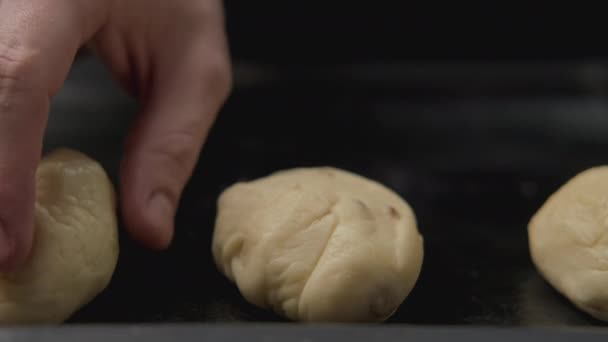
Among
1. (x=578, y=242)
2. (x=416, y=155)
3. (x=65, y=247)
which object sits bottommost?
(x=416, y=155)

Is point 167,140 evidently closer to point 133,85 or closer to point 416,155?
point 133,85

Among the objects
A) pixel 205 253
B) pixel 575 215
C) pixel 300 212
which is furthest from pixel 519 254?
pixel 205 253

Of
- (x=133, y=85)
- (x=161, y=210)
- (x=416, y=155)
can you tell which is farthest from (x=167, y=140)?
(x=416, y=155)

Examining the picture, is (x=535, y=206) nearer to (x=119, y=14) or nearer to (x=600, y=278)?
(x=600, y=278)

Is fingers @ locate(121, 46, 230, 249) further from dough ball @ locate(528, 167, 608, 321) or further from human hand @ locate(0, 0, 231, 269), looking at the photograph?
dough ball @ locate(528, 167, 608, 321)

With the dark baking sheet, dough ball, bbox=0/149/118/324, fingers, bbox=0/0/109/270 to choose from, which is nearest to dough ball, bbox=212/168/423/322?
the dark baking sheet

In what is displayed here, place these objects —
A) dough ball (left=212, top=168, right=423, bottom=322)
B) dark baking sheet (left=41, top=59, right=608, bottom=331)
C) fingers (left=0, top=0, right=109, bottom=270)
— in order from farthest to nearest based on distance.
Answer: dark baking sheet (left=41, top=59, right=608, bottom=331)
dough ball (left=212, top=168, right=423, bottom=322)
fingers (left=0, top=0, right=109, bottom=270)
